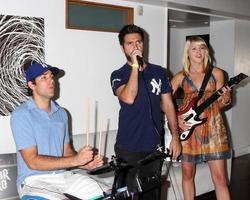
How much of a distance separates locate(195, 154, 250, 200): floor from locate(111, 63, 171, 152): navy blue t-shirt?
1748 millimetres

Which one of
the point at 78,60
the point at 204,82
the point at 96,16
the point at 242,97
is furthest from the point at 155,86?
the point at 242,97

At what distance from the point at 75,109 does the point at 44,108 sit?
1.22m

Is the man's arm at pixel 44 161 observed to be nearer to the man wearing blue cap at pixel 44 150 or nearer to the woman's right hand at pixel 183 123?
the man wearing blue cap at pixel 44 150

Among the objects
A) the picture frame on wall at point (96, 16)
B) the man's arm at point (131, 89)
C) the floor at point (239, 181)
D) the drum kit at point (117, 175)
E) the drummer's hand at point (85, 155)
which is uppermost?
the picture frame on wall at point (96, 16)

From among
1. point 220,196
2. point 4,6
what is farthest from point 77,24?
point 220,196

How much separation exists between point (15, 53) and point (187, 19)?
358 centimetres

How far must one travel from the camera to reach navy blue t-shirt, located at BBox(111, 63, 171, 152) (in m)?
2.43

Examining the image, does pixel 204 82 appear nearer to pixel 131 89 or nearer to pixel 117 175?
pixel 131 89

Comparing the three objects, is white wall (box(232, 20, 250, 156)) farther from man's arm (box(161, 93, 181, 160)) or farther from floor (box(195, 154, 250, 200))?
man's arm (box(161, 93, 181, 160))

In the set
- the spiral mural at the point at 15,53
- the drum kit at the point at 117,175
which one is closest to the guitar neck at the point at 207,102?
the drum kit at the point at 117,175

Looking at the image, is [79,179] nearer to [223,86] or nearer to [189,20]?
[223,86]

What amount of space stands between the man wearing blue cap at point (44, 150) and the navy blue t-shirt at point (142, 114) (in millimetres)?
408

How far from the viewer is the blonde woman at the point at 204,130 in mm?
2949

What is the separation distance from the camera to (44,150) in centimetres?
236
